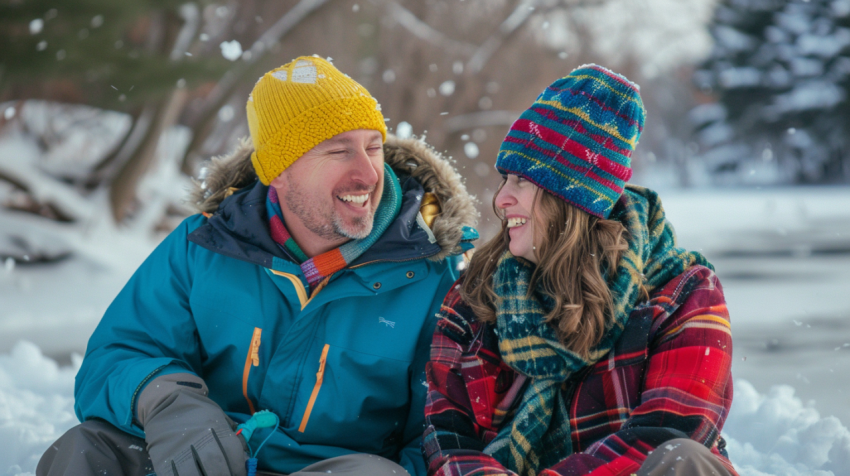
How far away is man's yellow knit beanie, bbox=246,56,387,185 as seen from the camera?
2467mm

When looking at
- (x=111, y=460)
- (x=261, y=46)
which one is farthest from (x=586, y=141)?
(x=261, y=46)

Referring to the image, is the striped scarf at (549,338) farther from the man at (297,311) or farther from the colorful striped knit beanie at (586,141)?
the man at (297,311)

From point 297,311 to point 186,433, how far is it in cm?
53

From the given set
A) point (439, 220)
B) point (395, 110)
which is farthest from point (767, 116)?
point (439, 220)

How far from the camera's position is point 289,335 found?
2.23 m

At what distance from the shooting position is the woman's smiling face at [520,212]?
6.53 feet

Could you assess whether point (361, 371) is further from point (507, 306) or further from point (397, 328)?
point (507, 306)

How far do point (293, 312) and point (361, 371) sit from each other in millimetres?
300

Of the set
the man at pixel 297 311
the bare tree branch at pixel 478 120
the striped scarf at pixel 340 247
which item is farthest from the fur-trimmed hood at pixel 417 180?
the bare tree branch at pixel 478 120

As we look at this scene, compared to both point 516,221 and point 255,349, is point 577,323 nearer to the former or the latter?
point 516,221

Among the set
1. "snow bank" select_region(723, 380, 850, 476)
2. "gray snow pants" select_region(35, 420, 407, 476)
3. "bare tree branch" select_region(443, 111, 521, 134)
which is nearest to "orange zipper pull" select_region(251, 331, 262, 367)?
"gray snow pants" select_region(35, 420, 407, 476)

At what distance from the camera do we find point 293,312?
2.31m

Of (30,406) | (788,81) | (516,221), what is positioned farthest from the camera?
(788,81)

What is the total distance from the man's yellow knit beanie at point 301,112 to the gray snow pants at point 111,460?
1.01 metres
